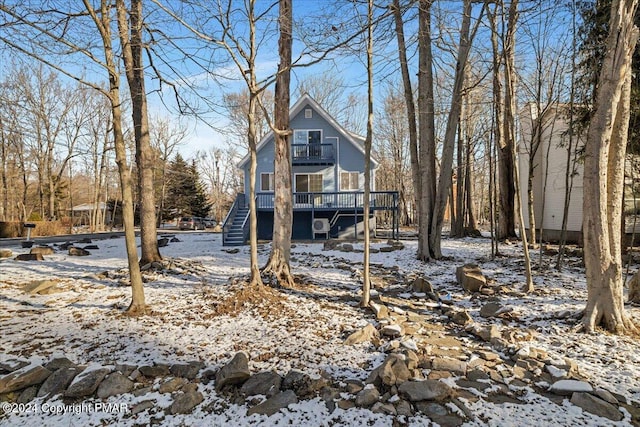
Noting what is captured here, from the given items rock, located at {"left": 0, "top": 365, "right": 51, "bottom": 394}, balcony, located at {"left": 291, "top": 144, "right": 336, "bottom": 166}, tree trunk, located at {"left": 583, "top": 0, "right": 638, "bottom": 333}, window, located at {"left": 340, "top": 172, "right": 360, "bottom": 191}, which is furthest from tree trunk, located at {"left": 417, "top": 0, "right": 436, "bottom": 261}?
window, located at {"left": 340, "top": 172, "right": 360, "bottom": 191}

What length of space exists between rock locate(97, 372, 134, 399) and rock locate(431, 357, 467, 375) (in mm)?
2636

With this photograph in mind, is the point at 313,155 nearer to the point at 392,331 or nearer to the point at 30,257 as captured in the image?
the point at 30,257

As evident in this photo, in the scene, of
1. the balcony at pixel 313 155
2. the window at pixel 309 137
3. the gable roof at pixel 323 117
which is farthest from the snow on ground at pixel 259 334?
the window at pixel 309 137

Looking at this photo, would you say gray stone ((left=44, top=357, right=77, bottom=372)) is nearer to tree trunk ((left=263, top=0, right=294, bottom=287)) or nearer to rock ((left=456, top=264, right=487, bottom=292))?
tree trunk ((left=263, top=0, right=294, bottom=287))

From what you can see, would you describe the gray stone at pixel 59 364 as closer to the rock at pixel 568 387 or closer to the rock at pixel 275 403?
the rock at pixel 275 403

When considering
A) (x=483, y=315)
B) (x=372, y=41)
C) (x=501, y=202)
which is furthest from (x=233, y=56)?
(x=501, y=202)

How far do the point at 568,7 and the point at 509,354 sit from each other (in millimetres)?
6272

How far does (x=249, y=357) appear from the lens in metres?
3.27

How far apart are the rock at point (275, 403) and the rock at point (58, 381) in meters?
1.59

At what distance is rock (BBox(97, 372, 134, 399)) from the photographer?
8.60ft

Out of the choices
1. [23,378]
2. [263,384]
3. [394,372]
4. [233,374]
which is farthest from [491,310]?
[23,378]

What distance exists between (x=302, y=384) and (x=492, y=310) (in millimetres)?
2981

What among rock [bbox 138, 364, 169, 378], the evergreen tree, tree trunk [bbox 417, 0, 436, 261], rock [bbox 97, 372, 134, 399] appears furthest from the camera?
the evergreen tree

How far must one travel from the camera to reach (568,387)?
2.56m
